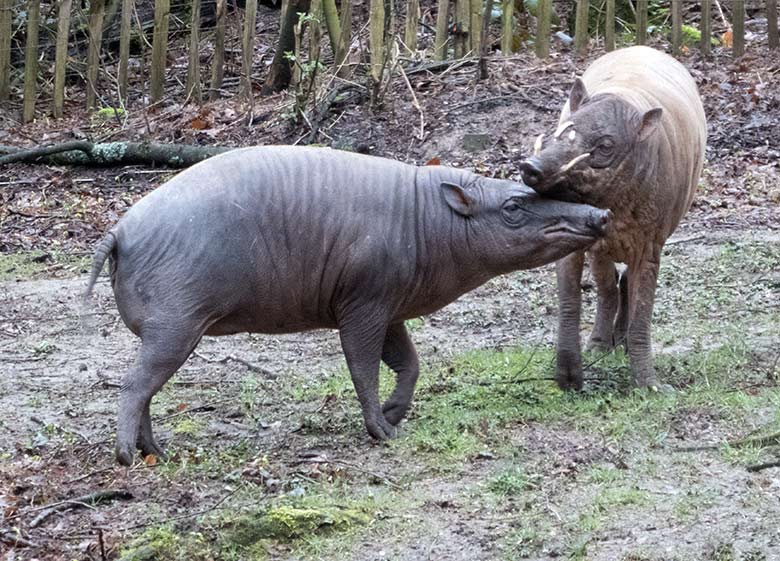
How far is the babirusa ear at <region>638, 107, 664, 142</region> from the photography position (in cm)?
654

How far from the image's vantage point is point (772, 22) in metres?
13.5

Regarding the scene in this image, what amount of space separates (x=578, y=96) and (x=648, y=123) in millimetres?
409

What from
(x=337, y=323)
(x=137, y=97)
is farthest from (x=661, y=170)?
(x=137, y=97)

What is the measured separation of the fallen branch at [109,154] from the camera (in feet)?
40.8

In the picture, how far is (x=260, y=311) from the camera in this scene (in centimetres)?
630

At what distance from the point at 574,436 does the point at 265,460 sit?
150 centimetres

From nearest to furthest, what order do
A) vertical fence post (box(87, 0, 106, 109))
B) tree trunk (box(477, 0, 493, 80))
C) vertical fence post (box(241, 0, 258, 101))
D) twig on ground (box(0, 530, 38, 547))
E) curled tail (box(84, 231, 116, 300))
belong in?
twig on ground (box(0, 530, 38, 547)) → curled tail (box(84, 231, 116, 300)) → tree trunk (box(477, 0, 493, 80)) → vertical fence post (box(241, 0, 258, 101)) → vertical fence post (box(87, 0, 106, 109))

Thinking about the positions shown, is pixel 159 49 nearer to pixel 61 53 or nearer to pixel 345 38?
pixel 61 53

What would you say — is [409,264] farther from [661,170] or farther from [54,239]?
[54,239]

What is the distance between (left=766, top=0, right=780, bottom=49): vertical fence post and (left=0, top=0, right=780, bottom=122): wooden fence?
0.4 inches

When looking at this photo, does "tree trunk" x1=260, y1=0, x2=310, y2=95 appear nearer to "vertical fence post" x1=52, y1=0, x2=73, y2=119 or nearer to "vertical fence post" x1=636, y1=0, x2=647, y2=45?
"vertical fence post" x1=52, y1=0, x2=73, y2=119

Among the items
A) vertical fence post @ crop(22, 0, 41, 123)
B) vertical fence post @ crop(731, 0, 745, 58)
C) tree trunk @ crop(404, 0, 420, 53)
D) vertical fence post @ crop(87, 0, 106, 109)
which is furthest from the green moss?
vertical fence post @ crop(87, 0, 106, 109)

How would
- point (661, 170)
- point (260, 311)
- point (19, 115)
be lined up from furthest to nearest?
point (19, 115) < point (661, 170) < point (260, 311)

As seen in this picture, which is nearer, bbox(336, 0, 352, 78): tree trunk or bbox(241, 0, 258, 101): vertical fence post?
bbox(241, 0, 258, 101): vertical fence post
